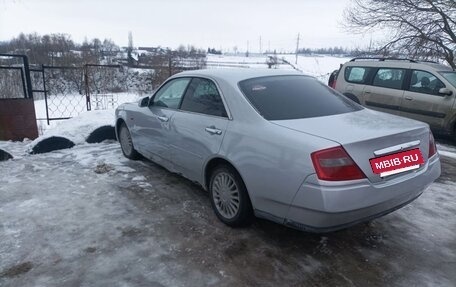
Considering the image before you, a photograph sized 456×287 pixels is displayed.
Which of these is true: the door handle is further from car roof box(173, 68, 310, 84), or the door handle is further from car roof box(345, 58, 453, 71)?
car roof box(345, 58, 453, 71)

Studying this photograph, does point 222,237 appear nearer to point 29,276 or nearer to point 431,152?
point 29,276

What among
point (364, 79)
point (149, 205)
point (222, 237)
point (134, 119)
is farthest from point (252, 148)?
point (364, 79)

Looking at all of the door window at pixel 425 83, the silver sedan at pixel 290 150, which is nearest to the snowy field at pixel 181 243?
the silver sedan at pixel 290 150

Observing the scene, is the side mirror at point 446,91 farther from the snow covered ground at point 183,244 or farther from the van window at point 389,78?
the snow covered ground at point 183,244

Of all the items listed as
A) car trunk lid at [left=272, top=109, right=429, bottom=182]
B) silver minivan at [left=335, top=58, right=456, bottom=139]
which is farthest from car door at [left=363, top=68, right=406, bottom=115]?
car trunk lid at [left=272, top=109, right=429, bottom=182]

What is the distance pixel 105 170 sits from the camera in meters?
4.82

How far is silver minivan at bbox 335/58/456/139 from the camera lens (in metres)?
6.79

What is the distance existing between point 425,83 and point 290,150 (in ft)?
19.6

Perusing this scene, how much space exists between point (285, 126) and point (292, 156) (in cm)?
33

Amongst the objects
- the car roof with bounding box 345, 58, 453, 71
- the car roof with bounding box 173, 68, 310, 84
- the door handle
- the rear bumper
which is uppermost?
the car roof with bounding box 345, 58, 453, 71

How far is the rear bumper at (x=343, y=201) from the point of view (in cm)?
232

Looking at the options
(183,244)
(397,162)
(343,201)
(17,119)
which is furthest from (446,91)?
(17,119)

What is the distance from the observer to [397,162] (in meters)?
2.58

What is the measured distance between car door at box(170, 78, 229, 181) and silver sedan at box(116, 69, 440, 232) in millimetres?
11
